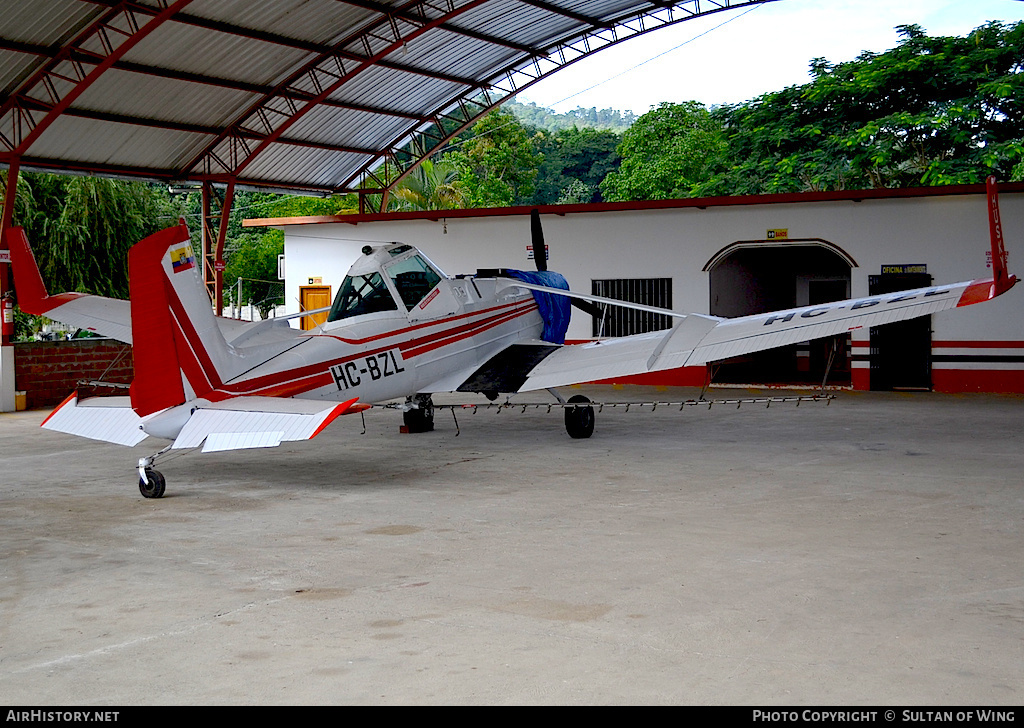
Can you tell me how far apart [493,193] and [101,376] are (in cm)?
2960

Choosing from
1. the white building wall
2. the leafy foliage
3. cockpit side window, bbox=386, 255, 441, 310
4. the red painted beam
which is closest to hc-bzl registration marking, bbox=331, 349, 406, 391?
cockpit side window, bbox=386, 255, 441, 310

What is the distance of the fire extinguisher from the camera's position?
17.5m

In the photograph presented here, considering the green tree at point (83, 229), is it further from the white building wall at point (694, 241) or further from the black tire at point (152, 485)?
the black tire at point (152, 485)

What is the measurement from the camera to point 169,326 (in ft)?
28.4

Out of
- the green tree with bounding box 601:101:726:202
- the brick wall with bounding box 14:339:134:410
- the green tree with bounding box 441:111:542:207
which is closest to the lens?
the brick wall with bounding box 14:339:134:410

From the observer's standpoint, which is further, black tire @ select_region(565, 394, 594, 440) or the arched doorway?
the arched doorway

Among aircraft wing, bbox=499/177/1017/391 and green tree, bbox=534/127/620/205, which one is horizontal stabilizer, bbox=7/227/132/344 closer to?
aircraft wing, bbox=499/177/1017/391

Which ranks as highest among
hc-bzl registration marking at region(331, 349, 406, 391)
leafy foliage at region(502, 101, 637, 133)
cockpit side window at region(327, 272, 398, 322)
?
leafy foliage at region(502, 101, 637, 133)

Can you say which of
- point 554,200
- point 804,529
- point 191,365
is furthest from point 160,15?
point 554,200

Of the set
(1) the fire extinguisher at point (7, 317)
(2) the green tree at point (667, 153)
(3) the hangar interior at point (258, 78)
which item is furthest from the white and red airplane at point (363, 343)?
(2) the green tree at point (667, 153)

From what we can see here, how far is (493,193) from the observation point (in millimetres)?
46500

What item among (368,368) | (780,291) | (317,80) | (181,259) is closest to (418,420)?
(368,368)

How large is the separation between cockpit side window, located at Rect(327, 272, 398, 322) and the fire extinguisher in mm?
9144

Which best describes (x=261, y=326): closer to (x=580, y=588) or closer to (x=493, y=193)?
(x=580, y=588)
